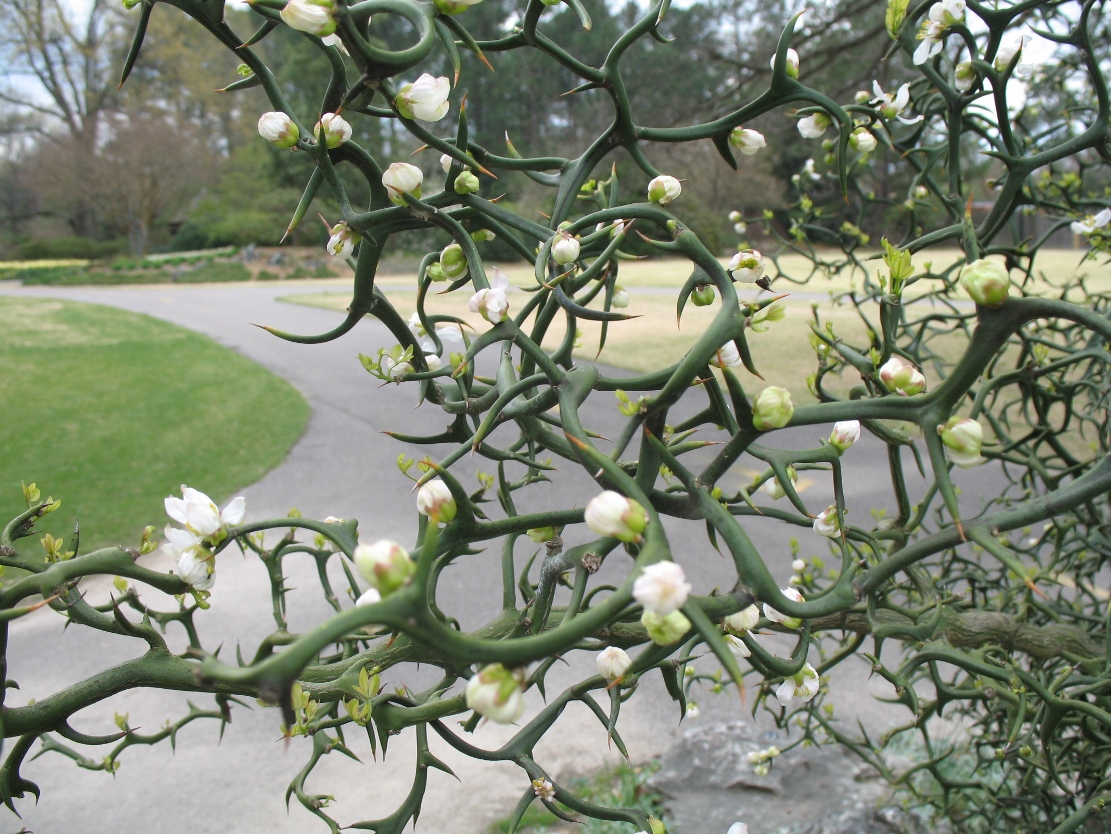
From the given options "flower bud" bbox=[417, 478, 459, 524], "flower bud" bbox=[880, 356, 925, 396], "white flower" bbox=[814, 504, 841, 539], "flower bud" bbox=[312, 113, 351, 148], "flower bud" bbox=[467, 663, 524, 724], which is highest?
"flower bud" bbox=[312, 113, 351, 148]

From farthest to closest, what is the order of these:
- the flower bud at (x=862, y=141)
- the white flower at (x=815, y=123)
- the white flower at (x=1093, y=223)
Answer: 1. the white flower at (x=1093, y=223)
2. the flower bud at (x=862, y=141)
3. the white flower at (x=815, y=123)

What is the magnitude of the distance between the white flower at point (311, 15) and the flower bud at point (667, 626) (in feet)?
1.72

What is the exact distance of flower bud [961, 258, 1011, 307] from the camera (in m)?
0.56

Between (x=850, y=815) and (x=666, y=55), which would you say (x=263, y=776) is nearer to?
(x=850, y=815)

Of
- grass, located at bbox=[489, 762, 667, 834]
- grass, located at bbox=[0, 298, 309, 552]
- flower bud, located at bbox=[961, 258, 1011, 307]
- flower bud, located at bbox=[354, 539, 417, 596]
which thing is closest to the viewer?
flower bud, located at bbox=[354, 539, 417, 596]

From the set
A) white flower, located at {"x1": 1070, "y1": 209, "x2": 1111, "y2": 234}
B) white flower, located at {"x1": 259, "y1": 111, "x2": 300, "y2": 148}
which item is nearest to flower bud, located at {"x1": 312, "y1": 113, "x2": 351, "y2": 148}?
white flower, located at {"x1": 259, "y1": 111, "x2": 300, "y2": 148}

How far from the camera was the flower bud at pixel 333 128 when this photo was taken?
73 centimetres

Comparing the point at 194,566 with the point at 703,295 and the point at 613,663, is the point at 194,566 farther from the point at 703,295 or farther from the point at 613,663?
the point at 703,295

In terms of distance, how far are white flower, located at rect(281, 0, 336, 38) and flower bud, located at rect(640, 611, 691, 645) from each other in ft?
1.72

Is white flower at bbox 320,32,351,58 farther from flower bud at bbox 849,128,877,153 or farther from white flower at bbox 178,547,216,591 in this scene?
flower bud at bbox 849,128,877,153

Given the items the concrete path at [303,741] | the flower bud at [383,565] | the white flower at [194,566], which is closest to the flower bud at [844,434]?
the flower bud at [383,565]

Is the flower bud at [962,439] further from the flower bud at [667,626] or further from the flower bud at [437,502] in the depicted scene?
the flower bud at [437,502]

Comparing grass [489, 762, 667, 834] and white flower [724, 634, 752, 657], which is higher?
white flower [724, 634, 752, 657]

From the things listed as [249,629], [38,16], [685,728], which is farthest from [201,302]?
[38,16]
